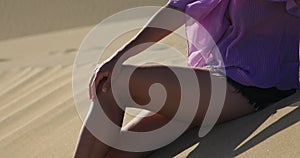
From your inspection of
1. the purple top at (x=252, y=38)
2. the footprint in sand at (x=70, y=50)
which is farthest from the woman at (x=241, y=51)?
the footprint in sand at (x=70, y=50)

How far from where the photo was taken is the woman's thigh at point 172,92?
2.45m

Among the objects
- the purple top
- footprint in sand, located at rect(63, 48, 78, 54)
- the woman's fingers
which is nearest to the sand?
footprint in sand, located at rect(63, 48, 78, 54)

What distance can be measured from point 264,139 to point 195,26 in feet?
1.90

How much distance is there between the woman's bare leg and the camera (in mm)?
2445

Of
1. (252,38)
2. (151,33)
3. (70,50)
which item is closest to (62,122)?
(151,33)

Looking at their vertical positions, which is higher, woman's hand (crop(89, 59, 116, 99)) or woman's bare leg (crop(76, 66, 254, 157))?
woman's hand (crop(89, 59, 116, 99))

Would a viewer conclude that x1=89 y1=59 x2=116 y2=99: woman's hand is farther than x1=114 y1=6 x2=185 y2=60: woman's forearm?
No

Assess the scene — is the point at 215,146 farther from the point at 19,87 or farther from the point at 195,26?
the point at 19,87

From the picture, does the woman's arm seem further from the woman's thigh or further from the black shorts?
the black shorts

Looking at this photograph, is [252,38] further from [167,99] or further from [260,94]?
[167,99]

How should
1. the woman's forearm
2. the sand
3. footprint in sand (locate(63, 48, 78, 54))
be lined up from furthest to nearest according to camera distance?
1. footprint in sand (locate(63, 48, 78, 54))
2. the woman's forearm
3. the sand

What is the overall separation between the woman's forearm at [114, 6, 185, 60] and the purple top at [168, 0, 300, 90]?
4cm

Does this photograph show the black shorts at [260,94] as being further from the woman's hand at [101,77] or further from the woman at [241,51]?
the woman's hand at [101,77]

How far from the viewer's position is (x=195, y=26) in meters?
2.75
